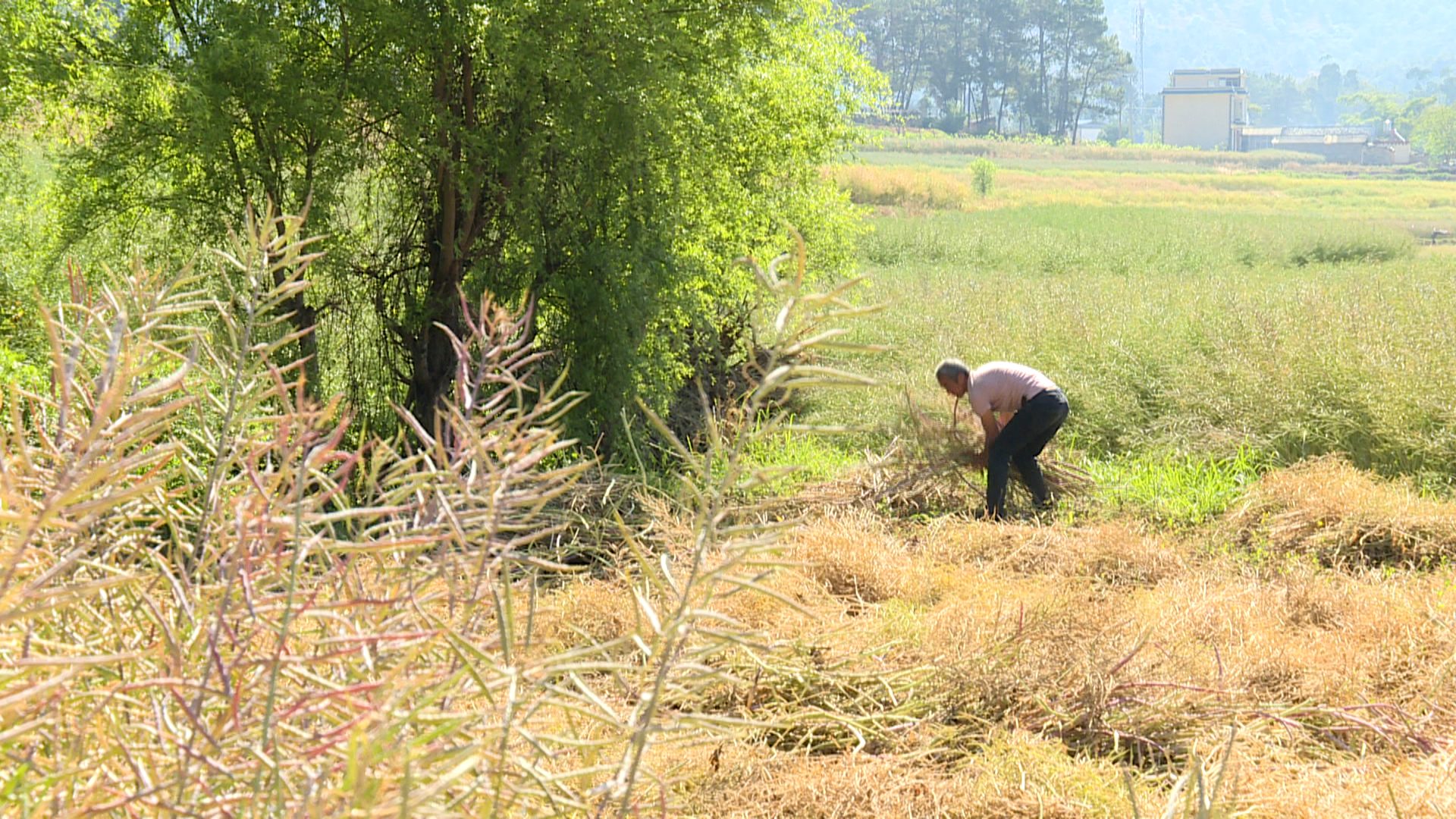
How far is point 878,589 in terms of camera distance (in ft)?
17.4

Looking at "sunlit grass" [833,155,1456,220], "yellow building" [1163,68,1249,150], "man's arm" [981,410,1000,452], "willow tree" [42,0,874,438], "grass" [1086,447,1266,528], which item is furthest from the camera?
"yellow building" [1163,68,1249,150]

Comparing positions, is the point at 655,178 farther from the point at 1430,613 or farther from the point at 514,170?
the point at 1430,613

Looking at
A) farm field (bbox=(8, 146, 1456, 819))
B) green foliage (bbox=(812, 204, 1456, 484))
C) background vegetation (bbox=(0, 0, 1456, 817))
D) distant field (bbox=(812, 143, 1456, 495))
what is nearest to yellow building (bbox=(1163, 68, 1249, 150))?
distant field (bbox=(812, 143, 1456, 495))

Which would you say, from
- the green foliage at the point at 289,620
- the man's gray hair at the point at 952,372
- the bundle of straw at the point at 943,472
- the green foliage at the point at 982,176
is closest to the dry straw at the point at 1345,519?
the bundle of straw at the point at 943,472

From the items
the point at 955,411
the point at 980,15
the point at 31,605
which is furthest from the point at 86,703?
the point at 980,15

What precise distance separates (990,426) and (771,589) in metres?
5.96

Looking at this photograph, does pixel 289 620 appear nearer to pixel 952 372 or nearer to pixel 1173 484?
pixel 952 372

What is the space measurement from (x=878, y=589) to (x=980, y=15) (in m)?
108

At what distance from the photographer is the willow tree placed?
23.9 ft

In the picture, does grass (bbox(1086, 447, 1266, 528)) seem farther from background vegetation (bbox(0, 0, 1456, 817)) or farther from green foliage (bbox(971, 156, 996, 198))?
green foliage (bbox(971, 156, 996, 198))

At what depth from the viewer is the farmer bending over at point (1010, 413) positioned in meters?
7.05

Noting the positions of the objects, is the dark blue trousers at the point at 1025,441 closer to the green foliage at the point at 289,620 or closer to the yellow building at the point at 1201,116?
the green foliage at the point at 289,620

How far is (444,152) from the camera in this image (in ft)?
24.9

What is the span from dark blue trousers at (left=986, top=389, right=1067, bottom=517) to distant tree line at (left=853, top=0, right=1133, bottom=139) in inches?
3729
